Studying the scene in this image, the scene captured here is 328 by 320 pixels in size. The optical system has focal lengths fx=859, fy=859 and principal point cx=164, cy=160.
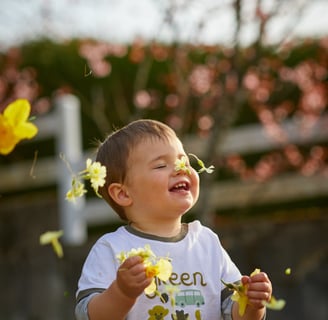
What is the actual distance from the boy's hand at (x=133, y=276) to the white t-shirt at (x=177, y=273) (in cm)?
20

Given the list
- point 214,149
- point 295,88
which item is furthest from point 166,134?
point 295,88

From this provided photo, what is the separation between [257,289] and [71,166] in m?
4.53

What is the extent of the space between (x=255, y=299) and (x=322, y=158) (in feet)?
16.1

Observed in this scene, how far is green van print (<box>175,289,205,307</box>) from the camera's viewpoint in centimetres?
232

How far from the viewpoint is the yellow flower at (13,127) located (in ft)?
6.81

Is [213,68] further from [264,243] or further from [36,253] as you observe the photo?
[36,253]

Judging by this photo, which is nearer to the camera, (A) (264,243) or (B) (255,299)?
(B) (255,299)

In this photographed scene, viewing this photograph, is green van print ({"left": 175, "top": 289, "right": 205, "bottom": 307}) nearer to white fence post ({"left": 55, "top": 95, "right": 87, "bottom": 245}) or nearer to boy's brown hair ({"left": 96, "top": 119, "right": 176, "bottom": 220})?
boy's brown hair ({"left": 96, "top": 119, "right": 176, "bottom": 220})

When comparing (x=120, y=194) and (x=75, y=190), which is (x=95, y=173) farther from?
(x=120, y=194)

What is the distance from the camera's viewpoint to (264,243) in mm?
5699

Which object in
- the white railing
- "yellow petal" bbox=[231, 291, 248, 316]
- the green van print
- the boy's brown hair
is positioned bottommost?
"yellow petal" bbox=[231, 291, 248, 316]

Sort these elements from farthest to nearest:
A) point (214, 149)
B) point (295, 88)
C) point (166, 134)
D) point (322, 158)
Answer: point (295, 88)
point (322, 158)
point (214, 149)
point (166, 134)

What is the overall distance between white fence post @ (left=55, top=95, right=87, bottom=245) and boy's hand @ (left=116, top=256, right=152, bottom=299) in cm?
437

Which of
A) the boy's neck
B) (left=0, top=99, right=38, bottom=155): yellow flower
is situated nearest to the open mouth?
the boy's neck
